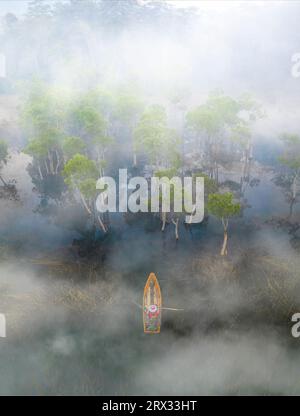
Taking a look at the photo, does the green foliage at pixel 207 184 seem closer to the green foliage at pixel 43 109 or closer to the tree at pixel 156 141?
the tree at pixel 156 141

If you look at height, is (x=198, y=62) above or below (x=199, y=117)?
above

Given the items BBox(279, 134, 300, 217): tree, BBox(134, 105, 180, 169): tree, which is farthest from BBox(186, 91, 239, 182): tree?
BBox(279, 134, 300, 217): tree

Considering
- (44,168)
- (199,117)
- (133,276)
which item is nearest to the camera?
(133,276)

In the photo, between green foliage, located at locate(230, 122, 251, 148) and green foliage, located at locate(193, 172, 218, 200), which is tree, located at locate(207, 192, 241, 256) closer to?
green foliage, located at locate(193, 172, 218, 200)

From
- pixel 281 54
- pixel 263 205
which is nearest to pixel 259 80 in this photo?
pixel 281 54

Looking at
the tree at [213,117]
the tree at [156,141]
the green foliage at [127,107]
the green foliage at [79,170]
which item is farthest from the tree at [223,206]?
the green foliage at [127,107]

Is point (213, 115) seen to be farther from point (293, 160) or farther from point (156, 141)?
point (293, 160)

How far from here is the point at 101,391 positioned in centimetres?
3023

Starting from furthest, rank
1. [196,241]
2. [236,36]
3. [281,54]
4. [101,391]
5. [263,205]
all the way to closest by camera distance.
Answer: [236,36] < [281,54] < [263,205] < [196,241] < [101,391]

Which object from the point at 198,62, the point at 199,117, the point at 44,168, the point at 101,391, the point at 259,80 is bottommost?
the point at 101,391

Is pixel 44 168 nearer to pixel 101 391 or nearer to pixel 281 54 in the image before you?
pixel 101 391

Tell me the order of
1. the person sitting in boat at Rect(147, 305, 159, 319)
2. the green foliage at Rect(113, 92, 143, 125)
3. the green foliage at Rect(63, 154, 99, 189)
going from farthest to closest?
the green foliage at Rect(113, 92, 143, 125) → the green foliage at Rect(63, 154, 99, 189) → the person sitting in boat at Rect(147, 305, 159, 319)

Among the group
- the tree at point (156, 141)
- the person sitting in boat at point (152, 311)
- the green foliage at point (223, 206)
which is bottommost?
the person sitting in boat at point (152, 311)

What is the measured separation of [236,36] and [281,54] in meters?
24.0
